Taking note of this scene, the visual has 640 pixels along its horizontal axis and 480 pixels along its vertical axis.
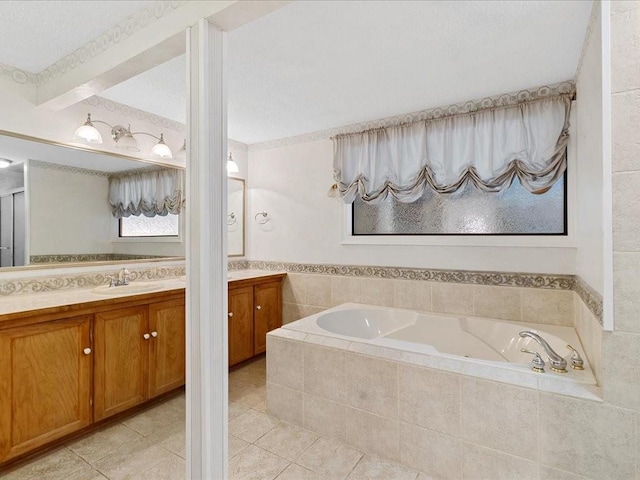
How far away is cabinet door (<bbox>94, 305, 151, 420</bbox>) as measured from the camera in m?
2.05

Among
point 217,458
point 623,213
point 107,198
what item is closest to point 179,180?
point 107,198

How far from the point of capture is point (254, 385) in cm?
277

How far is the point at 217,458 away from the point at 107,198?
2205 mm

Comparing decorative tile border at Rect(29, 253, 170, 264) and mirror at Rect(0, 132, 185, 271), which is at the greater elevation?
mirror at Rect(0, 132, 185, 271)

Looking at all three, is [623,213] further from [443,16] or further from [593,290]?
[443,16]

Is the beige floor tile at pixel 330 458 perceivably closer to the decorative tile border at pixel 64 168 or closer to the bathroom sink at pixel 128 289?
the bathroom sink at pixel 128 289

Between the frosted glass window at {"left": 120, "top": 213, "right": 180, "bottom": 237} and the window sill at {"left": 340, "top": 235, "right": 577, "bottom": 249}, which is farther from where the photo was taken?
the frosted glass window at {"left": 120, "top": 213, "right": 180, "bottom": 237}

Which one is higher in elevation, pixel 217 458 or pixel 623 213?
pixel 623 213

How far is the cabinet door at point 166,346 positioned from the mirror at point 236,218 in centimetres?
134

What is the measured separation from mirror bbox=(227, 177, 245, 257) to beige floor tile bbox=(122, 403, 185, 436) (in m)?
1.77

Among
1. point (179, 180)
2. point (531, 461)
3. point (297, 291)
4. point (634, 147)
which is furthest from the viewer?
point (297, 291)

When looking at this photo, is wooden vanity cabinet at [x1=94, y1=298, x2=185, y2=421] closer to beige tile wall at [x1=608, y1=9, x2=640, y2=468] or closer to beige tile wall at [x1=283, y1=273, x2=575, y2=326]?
beige tile wall at [x1=283, y1=273, x2=575, y2=326]

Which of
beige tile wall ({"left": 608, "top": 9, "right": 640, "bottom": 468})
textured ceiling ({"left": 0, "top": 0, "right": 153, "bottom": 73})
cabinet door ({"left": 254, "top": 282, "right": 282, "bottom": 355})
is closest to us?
beige tile wall ({"left": 608, "top": 9, "right": 640, "bottom": 468})

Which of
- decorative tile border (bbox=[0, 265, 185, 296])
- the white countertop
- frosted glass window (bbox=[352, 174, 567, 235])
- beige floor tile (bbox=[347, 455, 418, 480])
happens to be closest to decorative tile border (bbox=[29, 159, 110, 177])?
decorative tile border (bbox=[0, 265, 185, 296])
